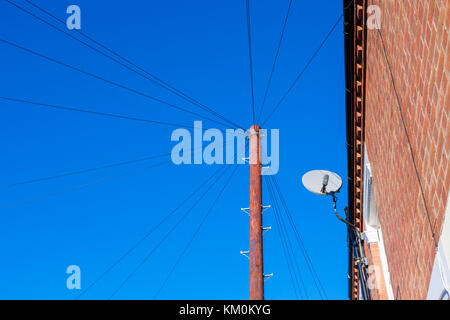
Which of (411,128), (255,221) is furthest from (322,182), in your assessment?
(411,128)

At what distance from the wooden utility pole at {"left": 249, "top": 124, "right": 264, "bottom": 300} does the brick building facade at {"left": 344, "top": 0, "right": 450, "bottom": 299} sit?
2.09m

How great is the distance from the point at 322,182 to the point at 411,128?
14.8ft

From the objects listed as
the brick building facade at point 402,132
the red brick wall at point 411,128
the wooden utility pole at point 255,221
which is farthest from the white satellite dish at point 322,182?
the red brick wall at point 411,128

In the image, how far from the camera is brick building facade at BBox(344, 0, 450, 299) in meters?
4.48

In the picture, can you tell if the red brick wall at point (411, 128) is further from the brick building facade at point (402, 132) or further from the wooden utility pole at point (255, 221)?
the wooden utility pole at point (255, 221)

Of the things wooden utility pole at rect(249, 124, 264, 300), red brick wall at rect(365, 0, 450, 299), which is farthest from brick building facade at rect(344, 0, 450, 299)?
wooden utility pole at rect(249, 124, 264, 300)

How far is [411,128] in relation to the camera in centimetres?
551

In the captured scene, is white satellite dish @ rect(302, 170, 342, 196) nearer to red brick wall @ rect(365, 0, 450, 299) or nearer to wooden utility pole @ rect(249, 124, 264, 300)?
wooden utility pole @ rect(249, 124, 264, 300)

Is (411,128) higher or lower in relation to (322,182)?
higher

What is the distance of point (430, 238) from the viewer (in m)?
5.16

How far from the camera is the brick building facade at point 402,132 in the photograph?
4.48m

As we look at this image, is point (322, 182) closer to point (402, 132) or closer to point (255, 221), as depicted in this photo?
point (255, 221)
